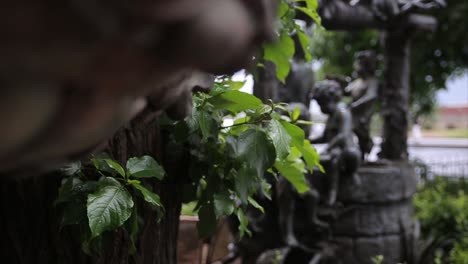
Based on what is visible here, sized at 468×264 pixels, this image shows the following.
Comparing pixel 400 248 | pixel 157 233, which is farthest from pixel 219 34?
pixel 400 248

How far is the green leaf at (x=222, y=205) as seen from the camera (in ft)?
4.46

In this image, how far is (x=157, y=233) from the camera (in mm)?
1431

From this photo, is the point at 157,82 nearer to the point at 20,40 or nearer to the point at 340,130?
the point at 20,40

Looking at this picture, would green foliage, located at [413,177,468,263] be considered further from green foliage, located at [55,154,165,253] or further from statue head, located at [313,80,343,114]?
green foliage, located at [55,154,165,253]

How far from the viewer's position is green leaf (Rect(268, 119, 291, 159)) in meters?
1.21

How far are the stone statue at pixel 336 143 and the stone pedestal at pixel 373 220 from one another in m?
0.19

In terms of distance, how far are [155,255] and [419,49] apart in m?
10.0

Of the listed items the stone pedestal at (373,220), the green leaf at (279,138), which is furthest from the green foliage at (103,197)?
the stone pedestal at (373,220)

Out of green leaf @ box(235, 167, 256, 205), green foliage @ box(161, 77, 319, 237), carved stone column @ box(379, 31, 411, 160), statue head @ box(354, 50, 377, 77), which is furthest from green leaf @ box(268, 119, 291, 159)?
carved stone column @ box(379, 31, 411, 160)

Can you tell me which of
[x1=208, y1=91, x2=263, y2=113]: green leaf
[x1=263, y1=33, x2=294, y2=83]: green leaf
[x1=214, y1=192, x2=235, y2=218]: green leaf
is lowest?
[x1=214, y1=192, x2=235, y2=218]: green leaf

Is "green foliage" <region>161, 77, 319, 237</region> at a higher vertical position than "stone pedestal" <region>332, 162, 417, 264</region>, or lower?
higher

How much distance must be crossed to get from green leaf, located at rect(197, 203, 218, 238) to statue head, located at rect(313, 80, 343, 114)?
2.85 metres

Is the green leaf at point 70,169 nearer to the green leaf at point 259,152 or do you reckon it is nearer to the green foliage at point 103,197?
the green foliage at point 103,197

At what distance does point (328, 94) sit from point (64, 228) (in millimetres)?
3131
